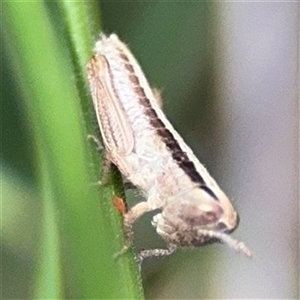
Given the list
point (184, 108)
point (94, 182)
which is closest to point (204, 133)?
point (184, 108)

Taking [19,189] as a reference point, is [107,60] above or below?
above

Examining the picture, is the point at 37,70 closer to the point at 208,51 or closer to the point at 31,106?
the point at 31,106

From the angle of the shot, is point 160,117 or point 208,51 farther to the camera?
point 208,51

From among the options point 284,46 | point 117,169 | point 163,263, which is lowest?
point 163,263

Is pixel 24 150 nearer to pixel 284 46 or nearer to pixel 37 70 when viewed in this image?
pixel 37 70
